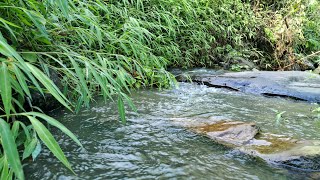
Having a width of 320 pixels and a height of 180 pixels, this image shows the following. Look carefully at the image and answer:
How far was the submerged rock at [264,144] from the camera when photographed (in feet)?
6.16

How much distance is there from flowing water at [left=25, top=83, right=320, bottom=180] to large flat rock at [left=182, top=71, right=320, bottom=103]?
66 cm

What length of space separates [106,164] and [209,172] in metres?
0.58

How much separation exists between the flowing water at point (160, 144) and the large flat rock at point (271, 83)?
656 mm

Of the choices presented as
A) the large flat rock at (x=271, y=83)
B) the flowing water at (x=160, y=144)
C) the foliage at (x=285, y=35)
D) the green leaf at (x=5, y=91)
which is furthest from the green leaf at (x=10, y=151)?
the foliage at (x=285, y=35)

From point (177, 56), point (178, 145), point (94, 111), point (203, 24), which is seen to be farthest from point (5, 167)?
point (203, 24)

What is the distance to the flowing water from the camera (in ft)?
5.70

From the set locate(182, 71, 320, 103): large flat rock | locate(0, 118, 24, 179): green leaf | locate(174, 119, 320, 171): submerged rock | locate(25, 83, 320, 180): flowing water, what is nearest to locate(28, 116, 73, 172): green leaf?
locate(0, 118, 24, 179): green leaf

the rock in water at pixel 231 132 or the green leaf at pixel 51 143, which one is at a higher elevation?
the green leaf at pixel 51 143

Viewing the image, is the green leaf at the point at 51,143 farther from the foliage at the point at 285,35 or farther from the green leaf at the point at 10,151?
the foliage at the point at 285,35

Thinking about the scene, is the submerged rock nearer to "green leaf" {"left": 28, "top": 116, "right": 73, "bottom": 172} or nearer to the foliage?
"green leaf" {"left": 28, "top": 116, "right": 73, "bottom": 172}

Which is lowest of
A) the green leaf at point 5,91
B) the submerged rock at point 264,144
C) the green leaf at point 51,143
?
the submerged rock at point 264,144

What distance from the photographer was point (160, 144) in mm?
2135

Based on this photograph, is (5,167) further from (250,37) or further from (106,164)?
(250,37)

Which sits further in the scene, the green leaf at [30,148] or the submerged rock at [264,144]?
the submerged rock at [264,144]
